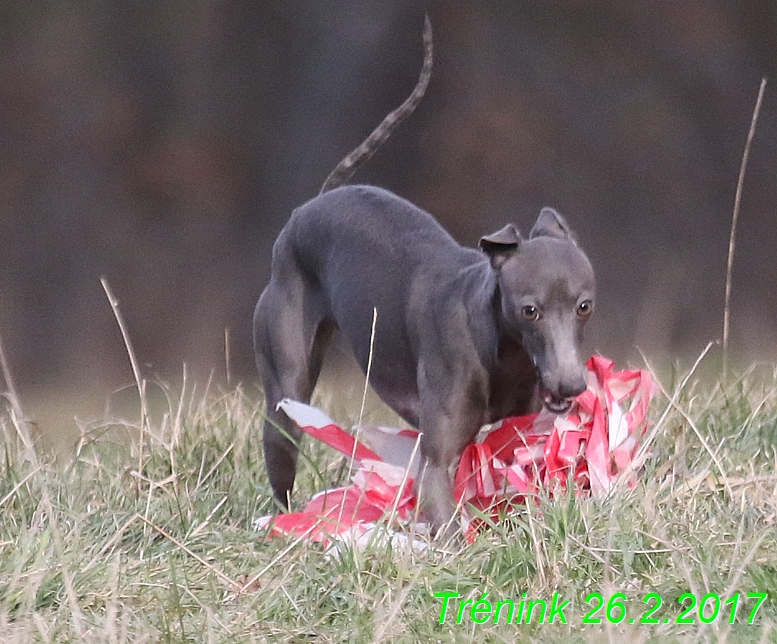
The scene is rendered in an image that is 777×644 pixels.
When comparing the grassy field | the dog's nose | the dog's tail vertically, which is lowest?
the grassy field

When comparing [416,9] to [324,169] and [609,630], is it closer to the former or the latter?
[324,169]

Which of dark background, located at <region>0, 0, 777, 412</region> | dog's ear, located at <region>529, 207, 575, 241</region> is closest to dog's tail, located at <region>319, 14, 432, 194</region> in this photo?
dog's ear, located at <region>529, 207, 575, 241</region>

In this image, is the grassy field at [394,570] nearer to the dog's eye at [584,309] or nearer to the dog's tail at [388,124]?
the dog's eye at [584,309]

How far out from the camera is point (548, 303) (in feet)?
10.4

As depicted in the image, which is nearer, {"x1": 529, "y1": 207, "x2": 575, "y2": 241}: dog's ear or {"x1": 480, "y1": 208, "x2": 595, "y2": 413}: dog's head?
{"x1": 480, "y1": 208, "x2": 595, "y2": 413}: dog's head

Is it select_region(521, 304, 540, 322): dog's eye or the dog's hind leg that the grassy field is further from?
select_region(521, 304, 540, 322): dog's eye

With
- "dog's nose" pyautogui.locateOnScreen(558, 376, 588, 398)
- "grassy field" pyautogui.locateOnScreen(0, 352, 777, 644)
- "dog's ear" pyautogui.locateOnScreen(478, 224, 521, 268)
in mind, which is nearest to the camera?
"grassy field" pyautogui.locateOnScreen(0, 352, 777, 644)

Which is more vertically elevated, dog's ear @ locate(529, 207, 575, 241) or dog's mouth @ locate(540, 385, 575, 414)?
dog's ear @ locate(529, 207, 575, 241)

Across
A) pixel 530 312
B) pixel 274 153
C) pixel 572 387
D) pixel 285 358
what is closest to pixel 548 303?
pixel 530 312

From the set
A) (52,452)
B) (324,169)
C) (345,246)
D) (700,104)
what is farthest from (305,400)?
(700,104)

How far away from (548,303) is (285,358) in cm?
109

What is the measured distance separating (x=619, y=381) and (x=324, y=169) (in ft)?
17.8

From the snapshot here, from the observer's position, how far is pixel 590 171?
29.7 feet

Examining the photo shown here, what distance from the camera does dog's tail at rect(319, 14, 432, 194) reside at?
13.3 feet
